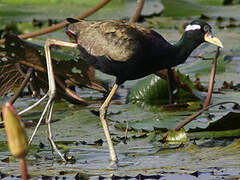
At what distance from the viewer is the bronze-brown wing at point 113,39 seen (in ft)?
13.7

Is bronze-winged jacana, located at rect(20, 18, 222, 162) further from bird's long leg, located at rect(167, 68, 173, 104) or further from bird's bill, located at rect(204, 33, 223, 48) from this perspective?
bird's long leg, located at rect(167, 68, 173, 104)

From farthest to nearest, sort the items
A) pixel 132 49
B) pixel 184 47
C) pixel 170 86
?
pixel 170 86 → pixel 184 47 → pixel 132 49

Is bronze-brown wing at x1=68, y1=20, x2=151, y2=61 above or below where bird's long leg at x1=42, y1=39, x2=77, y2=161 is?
above

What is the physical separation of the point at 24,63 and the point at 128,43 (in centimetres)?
87

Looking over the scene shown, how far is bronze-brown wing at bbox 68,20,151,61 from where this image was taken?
4184 millimetres

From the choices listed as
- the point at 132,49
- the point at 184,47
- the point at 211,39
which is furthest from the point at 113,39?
the point at 211,39

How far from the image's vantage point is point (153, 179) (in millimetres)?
3479

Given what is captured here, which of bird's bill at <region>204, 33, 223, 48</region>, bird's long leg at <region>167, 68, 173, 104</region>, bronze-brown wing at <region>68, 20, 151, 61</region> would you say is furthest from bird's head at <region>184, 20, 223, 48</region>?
bird's long leg at <region>167, 68, 173, 104</region>

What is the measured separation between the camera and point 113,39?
168 inches

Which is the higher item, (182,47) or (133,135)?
(182,47)

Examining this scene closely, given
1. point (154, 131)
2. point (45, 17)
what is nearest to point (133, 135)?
point (154, 131)

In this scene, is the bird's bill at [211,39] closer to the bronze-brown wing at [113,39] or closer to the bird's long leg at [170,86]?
the bronze-brown wing at [113,39]

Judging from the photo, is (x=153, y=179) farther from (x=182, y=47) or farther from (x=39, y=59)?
(x=39, y=59)

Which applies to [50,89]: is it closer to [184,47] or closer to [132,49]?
[132,49]
